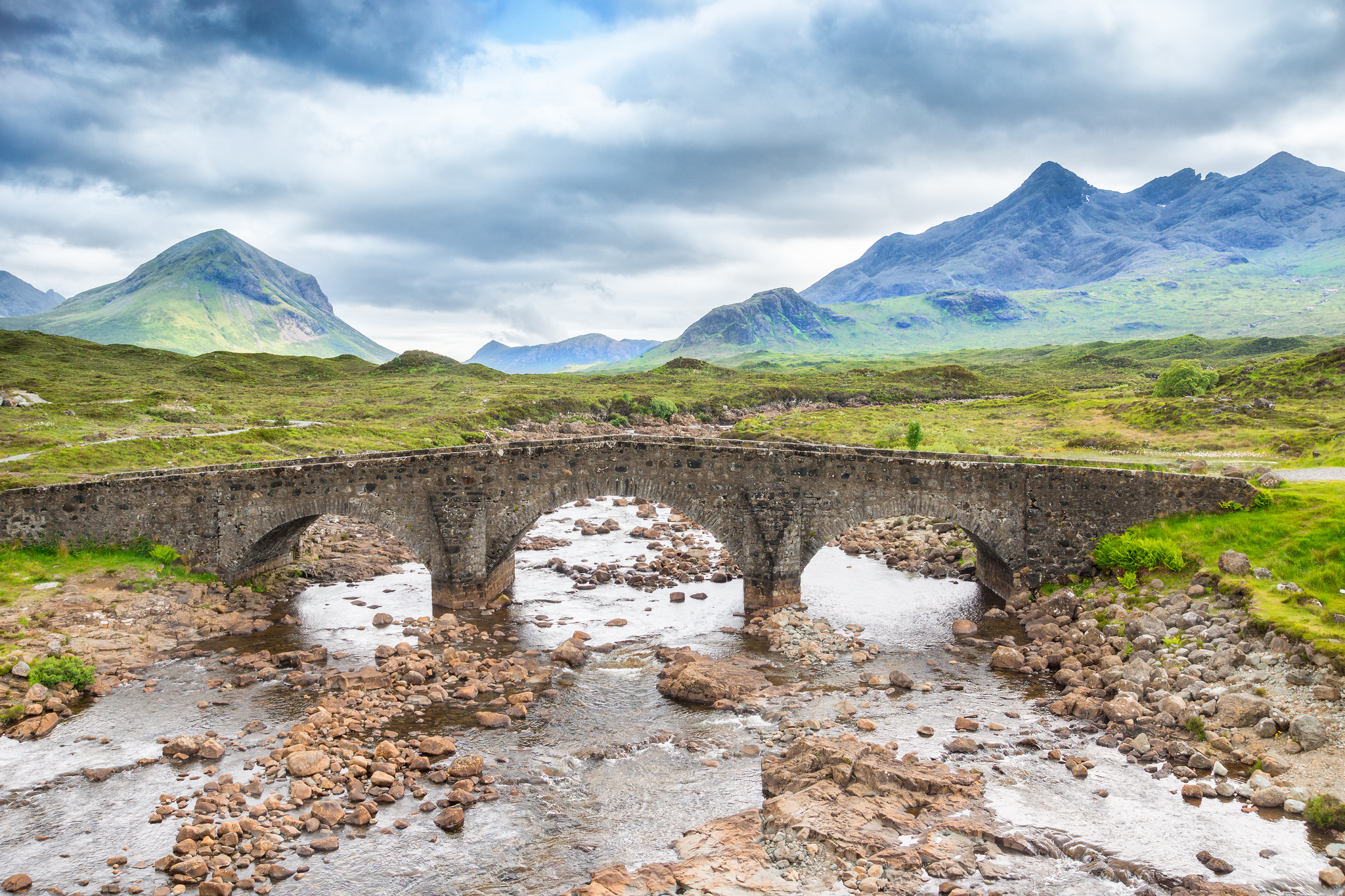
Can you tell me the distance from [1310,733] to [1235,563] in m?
7.54

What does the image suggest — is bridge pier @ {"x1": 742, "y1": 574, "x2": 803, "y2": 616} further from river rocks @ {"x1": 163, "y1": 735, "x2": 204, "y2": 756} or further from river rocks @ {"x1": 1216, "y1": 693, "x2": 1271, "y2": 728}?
river rocks @ {"x1": 163, "y1": 735, "x2": 204, "y2": 756}

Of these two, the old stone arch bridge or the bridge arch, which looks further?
the bridge arch

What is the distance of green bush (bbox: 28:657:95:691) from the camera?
20.1 meters

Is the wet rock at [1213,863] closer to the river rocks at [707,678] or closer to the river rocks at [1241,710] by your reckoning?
the river rocks at [1241,710]

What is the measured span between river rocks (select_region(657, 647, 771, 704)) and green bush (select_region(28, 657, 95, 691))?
16108mm

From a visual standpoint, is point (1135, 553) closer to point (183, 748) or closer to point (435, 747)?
point (435, 747)

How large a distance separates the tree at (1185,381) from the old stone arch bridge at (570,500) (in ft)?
141

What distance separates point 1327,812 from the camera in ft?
44.6

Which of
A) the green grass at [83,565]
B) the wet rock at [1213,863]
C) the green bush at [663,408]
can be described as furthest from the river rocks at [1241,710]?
the green bush at [663,408]

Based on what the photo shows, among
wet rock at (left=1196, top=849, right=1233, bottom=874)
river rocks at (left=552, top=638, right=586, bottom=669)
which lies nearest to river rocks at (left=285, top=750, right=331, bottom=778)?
river rocks at (left=552, top=638, right=586, bottom=669)

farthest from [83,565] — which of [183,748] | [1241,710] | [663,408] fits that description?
[663,408]

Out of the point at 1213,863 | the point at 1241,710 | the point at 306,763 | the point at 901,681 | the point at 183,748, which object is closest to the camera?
the point at 1213,863

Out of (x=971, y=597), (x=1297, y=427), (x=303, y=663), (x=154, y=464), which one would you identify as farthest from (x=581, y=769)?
(x=1297, y=427)

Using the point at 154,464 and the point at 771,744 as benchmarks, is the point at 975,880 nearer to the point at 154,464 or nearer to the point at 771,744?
the point at 771,744
